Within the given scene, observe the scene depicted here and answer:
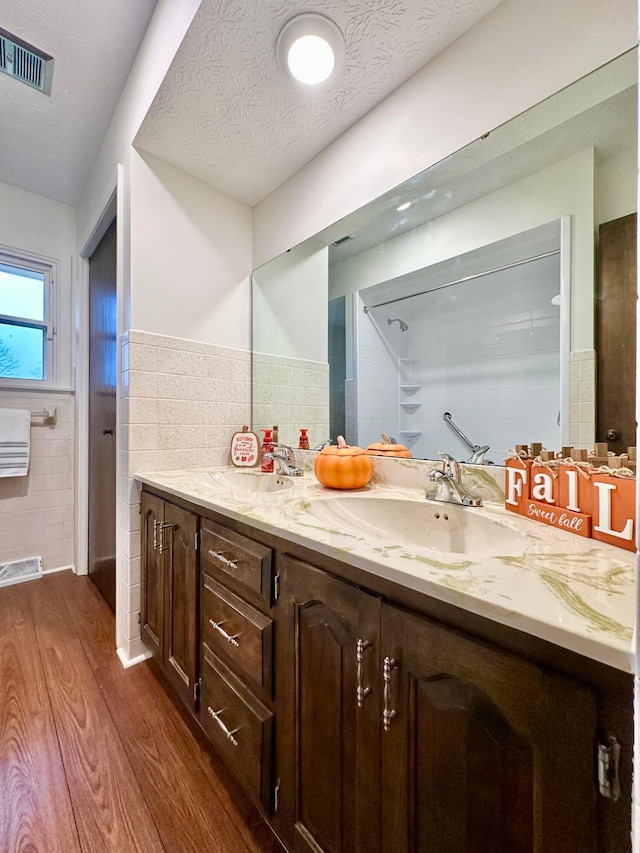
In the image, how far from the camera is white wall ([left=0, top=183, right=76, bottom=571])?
2.25 metres

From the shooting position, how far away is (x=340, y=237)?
1.51 metres

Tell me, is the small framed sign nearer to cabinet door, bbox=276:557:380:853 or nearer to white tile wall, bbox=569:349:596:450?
cabinet door, bbox=276:557:380:853

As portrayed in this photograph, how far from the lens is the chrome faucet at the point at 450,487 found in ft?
3.16

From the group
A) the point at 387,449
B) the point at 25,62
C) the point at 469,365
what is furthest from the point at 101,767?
the point at 25,62

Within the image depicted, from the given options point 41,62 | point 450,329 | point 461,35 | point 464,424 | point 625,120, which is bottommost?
point 464,424

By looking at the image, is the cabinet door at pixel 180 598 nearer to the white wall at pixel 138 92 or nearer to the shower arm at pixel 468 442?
the shower arm at pixel 468 442

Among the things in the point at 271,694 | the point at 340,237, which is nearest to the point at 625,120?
the point at 340,237

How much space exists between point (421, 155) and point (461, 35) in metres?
0.31

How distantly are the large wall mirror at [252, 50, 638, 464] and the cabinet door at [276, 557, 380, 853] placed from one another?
70 centimetres

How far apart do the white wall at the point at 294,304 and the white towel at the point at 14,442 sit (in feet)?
5.33

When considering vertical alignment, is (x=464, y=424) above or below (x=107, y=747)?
above

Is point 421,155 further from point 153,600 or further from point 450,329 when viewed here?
point 153,600

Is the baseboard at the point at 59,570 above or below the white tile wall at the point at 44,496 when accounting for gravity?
below

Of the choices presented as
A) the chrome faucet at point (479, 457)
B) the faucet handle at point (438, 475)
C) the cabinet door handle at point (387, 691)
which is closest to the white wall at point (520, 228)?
the chrome faucet at point (479, 457)
